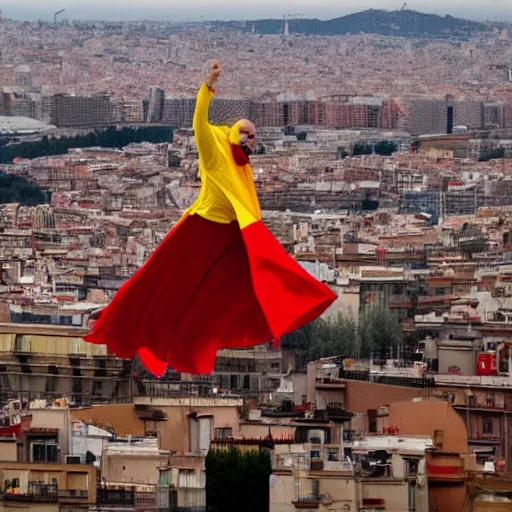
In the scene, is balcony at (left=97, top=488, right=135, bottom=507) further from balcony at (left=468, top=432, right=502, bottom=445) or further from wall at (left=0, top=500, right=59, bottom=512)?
balcony at (left=468, top=432, right=502, bottom=445)

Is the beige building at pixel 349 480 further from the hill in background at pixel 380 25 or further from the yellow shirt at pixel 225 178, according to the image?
the hill in background at pixel 380 25

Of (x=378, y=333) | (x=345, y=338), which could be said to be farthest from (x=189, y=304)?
(x=378, y=333)

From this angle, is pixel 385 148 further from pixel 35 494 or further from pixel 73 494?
pixel 35 494

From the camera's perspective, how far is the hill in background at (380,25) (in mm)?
161125

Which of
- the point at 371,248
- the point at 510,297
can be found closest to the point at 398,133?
the point at 371,248

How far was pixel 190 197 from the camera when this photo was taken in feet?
204

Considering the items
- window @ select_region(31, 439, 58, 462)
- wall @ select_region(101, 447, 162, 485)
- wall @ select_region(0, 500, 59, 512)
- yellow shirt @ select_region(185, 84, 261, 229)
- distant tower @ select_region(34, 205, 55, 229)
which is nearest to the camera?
yellow shirt @ select_region(185, 84, 261, 229)

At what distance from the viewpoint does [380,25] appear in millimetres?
165250

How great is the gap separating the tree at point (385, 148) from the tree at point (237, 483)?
219 ft

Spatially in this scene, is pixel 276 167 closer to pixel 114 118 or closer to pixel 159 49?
pixel 114 118

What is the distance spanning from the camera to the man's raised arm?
45.9 ft

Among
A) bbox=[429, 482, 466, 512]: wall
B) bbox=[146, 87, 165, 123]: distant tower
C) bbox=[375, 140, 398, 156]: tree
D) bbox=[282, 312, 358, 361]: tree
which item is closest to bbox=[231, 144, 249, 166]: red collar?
bbox=[429, 482, 466, 512]: wall

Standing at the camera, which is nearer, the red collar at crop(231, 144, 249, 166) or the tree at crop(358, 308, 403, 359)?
the red collar at crop(231, 144, 249, 166)

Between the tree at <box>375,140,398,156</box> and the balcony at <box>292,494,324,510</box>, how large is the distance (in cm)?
6752
